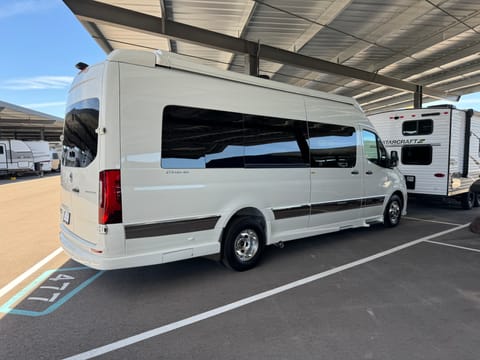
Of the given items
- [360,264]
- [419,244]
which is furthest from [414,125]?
[360,264]

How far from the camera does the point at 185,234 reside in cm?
391

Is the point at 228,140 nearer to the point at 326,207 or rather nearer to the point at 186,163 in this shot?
the point at 186,163

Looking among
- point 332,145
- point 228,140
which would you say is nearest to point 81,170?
point 228,140

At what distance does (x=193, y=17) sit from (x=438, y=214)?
8.66m

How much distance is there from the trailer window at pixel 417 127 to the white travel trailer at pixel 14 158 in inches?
952

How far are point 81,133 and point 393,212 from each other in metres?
6.50

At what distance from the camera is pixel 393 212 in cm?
724

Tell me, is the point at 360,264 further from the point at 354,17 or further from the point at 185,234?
the point at 354,17

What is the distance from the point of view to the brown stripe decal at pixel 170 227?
139 inches

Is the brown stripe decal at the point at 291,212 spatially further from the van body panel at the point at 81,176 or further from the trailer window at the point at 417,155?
the trailer window at the point at 417,155

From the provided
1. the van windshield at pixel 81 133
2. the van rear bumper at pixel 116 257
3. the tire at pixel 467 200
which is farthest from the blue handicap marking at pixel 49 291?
the tire at pixel 467 200

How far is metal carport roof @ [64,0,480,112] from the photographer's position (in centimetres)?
802

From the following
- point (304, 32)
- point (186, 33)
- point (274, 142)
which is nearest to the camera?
point (274, 142)

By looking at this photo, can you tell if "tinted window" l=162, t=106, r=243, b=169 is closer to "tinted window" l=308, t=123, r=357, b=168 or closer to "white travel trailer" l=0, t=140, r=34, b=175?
"tinted window" l=308, t=123, r=357, b=168
